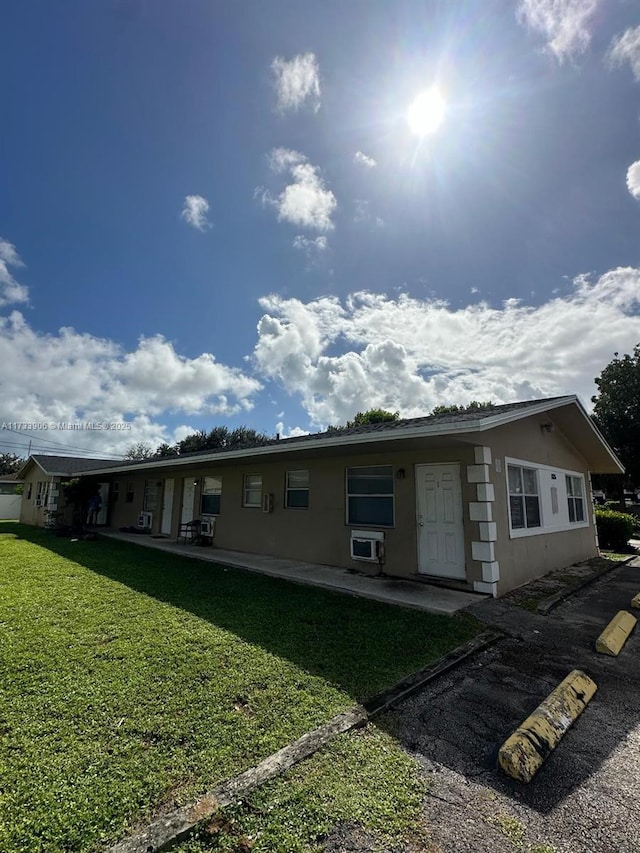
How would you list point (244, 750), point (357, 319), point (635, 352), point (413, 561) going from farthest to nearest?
point (635, 352)
point (357, 319)
point (413, 561)
point (244, 750)

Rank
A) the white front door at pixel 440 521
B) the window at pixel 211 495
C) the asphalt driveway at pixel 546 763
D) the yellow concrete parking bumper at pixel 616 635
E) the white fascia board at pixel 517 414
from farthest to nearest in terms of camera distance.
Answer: the window at pixel 211 495 < the white front door at pixel 440 521 < the white fascia board at pixel 517 414 < the yellow concrete parking bumper at pixel 616 635 < the asphalt driveway at pixel 546 763

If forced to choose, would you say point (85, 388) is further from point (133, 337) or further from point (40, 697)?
point (40, 697)

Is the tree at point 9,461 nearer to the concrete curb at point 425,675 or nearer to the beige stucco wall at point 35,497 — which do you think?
the beige stucco wall at point 35,497

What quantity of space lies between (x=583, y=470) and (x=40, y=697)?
13.7 metres

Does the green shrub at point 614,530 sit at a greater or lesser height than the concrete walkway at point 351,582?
greater

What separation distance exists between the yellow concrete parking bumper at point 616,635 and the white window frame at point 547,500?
6.77 ft

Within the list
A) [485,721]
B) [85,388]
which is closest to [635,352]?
[485,721]

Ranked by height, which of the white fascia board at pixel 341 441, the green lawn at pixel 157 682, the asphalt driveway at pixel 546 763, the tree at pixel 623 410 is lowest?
the asphalt driveway at pixel 546 763

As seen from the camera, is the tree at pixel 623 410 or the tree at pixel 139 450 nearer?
the tree at pixel 623 410

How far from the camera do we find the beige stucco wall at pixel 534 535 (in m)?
7.01

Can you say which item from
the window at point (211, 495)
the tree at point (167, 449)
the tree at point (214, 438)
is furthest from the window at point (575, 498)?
the tree at point (167, 449)

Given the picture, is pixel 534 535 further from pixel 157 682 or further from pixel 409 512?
pixel 157 682

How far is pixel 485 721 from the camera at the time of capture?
3068 millimetres

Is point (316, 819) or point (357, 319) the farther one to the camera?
point (357, 319)
